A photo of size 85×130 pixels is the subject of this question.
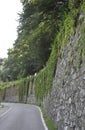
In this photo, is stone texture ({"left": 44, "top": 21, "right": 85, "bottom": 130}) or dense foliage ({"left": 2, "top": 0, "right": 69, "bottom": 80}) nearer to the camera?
stone texture ({"left": 44, "top": 21, "right": 85, "bottom": 130})

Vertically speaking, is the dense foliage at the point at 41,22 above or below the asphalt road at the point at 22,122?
above

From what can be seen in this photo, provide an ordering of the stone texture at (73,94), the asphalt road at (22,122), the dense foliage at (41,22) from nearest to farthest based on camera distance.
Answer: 1. the stone texture at (73,94)
2. the asphalt road at (22,122)
3. the dense foliage at (41,22)

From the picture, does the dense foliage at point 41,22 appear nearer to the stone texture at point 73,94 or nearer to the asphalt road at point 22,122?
the asphalt road at point 22,122

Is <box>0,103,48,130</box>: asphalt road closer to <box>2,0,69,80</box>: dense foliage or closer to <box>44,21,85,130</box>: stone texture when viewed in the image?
<box>44,21,85,130</box>: stone texture

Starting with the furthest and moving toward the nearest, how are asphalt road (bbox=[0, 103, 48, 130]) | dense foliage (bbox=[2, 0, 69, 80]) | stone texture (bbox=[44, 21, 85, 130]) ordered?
dense foliage (bbox=[2, 0, 69, 80]) → asphalt road (bbox=[0, 103, 48, 130]) → stone texture (bbox=[44, 21, 85, 130])

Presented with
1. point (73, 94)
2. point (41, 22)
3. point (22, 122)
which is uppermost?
point (41, 22)

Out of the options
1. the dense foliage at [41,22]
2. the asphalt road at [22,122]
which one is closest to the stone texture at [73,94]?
the asphalt road at [22,122]

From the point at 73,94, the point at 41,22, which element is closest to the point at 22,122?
the point at 73,94

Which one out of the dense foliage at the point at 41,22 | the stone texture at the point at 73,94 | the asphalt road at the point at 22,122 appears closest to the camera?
the stone texture at the point at 73,94

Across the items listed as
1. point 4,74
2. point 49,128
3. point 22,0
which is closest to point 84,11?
point 49,128

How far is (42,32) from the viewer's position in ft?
117

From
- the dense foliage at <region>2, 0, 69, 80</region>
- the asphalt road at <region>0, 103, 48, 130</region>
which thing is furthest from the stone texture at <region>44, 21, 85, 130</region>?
the dense foliage at <region>2, 0, 69, 80</region>

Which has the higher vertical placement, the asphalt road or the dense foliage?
the dense foliage

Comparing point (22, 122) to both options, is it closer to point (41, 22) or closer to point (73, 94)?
point (73, 94)
